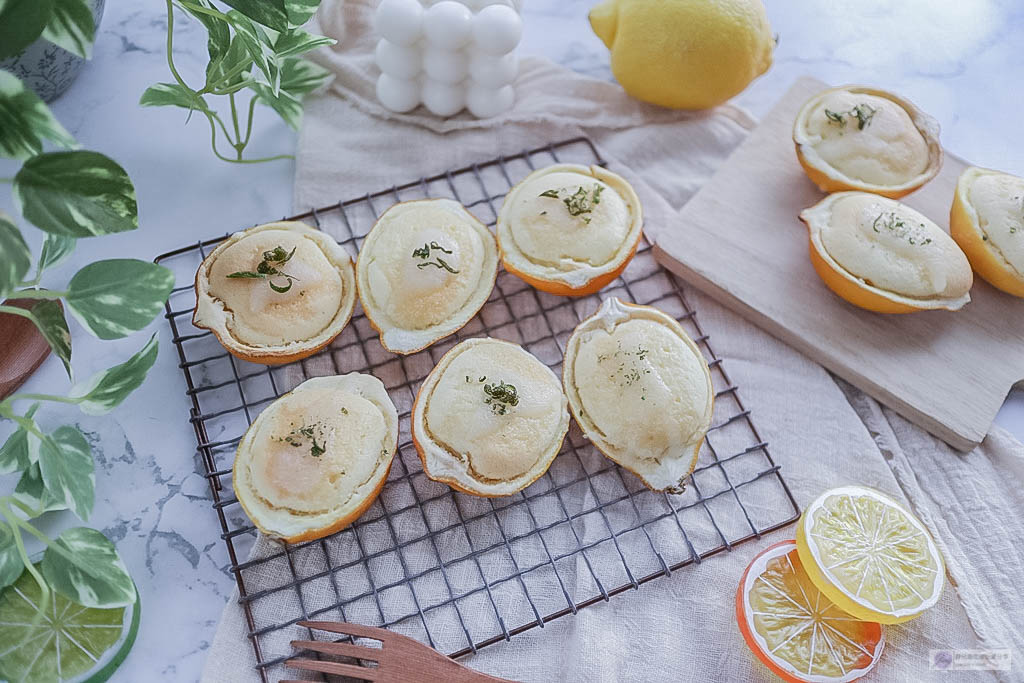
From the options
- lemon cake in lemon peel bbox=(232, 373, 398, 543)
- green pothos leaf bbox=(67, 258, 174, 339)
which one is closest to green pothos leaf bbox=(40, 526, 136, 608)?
lemon cake in lemon peel bbox=(232, 373, 398, 543)

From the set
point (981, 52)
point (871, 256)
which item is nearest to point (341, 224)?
point (871, 256)

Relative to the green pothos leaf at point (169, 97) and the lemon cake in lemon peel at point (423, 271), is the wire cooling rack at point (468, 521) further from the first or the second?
the green pothos leaf at point (169, 97)

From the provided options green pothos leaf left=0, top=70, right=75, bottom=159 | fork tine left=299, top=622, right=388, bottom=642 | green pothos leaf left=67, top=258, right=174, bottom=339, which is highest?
green pothos leaf left=0, top=70, right=75, bottom=159

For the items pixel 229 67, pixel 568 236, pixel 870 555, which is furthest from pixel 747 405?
pixel 229 67

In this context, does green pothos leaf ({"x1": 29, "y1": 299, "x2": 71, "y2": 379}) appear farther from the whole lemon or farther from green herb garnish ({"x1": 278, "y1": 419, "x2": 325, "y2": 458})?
the whole lemon

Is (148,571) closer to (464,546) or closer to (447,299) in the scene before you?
(464,546)

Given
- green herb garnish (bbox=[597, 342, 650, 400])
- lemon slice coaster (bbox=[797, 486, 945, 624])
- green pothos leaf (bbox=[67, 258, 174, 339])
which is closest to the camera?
green pothos leaf (bbox=[67, 258, 174, 339])

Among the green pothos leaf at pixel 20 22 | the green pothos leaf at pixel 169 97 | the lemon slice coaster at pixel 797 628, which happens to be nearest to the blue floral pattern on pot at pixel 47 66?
the green pothos leaf at pixel 169 97
